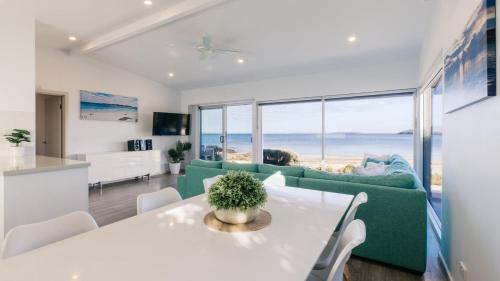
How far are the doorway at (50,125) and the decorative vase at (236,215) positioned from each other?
17.6ft

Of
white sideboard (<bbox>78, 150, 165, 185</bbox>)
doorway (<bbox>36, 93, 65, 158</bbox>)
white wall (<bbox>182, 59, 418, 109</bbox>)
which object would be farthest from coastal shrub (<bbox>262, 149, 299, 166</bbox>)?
doorway (<bbox>36, 93, 65, 158</bbox>)

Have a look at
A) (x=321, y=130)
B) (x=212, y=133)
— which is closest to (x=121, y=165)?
(x=212, y=133)

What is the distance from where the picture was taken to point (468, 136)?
5.20ft

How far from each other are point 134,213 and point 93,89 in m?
3.43

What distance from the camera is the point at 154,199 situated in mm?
1677

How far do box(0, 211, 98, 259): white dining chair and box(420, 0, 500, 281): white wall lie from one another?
2113mm

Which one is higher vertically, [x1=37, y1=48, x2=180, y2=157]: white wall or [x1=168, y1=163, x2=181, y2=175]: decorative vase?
[x1=37, y1=48, x2=180, y2=157]: white wall

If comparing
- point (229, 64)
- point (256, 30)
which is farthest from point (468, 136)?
point (229, 64)

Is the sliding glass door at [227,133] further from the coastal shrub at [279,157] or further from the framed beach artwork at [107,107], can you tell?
the framed beach artwork at [107,107]

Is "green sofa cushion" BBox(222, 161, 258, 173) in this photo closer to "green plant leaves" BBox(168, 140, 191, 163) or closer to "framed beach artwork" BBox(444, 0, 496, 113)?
"framed beach artwork" BBox(444, 0, 496, 113)

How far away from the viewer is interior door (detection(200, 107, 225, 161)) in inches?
280

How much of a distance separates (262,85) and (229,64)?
114 cm

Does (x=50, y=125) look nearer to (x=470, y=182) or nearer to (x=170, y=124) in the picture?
(x=170, y=124)

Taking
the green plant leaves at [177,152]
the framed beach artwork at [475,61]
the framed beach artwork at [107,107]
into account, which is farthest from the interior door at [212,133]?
the framed beach artwork at [475,61]
